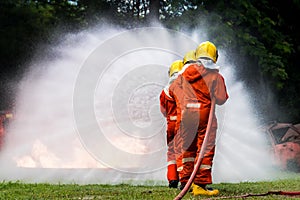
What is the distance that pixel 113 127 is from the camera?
1137cm

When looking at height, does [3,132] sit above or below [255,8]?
below

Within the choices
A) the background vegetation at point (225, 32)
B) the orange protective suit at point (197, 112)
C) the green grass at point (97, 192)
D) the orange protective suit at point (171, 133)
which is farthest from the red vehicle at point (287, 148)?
the orange protective suit at point (197, 112)

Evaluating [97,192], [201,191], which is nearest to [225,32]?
[97,192]

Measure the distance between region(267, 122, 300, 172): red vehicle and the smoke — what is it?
10.4 inches

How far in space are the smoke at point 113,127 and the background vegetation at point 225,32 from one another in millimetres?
3195

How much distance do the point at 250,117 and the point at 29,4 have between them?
39.0ft

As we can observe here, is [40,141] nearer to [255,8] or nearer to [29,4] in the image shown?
[255,8]

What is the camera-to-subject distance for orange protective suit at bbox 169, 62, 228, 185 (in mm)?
6352

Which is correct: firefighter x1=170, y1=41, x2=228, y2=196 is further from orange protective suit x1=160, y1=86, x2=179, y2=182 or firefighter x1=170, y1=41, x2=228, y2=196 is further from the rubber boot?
orange protective suit x1=160, y1=86, x2=179, y2=182

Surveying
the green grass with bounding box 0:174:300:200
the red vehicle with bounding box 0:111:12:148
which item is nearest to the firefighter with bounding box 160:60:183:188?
the green grass with bounding box 0:174:300:200

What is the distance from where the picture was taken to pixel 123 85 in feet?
36.1

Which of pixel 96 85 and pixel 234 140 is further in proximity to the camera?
pixel 234 140

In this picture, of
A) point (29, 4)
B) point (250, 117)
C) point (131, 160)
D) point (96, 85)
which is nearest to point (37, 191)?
point (131, 160)

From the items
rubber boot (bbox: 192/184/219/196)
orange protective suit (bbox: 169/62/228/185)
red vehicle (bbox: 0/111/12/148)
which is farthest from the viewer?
red vehicle (bbox: 0/111/12/148)
